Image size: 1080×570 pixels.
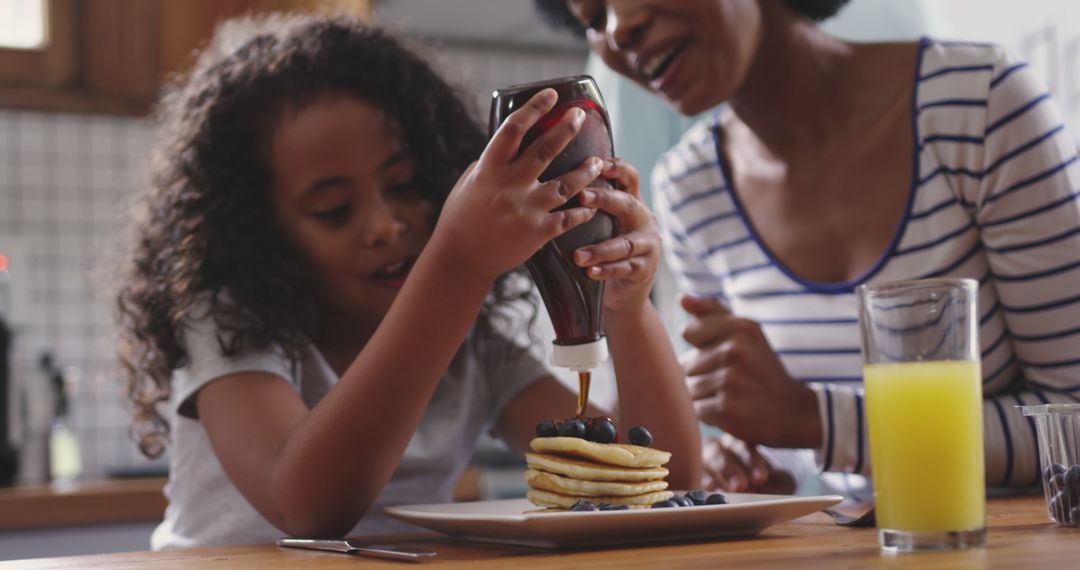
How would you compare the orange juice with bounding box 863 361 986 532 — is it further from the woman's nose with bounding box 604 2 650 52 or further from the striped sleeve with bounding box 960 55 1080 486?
the woman's nose with bounding box 604 2 650 52

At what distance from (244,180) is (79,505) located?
4.19ft

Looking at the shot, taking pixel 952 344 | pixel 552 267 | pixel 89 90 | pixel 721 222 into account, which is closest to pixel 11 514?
pixel 89 90

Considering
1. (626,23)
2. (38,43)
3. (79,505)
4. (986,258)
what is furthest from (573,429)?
(38,43)

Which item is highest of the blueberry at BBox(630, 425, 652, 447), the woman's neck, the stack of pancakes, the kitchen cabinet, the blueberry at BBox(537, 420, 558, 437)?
the kitchen cabinet

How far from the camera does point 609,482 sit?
0.89 meters

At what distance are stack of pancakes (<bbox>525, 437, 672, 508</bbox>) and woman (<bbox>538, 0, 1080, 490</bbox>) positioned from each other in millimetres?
469

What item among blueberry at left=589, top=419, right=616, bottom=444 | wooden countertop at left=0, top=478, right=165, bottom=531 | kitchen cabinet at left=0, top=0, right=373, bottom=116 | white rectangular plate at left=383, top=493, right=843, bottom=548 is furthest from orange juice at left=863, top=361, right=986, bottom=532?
kitchen cabinet at left=0, top=0, right=373, bottom=116

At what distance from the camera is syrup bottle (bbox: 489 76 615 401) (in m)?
0.89

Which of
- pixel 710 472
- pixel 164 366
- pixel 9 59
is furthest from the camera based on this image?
pixel 9 59

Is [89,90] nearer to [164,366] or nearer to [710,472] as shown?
[164,366]

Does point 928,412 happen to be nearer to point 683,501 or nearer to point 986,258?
point 683,501

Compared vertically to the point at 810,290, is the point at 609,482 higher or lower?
lower

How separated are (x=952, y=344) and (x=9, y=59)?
2885mm

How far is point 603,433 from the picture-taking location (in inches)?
36.1
